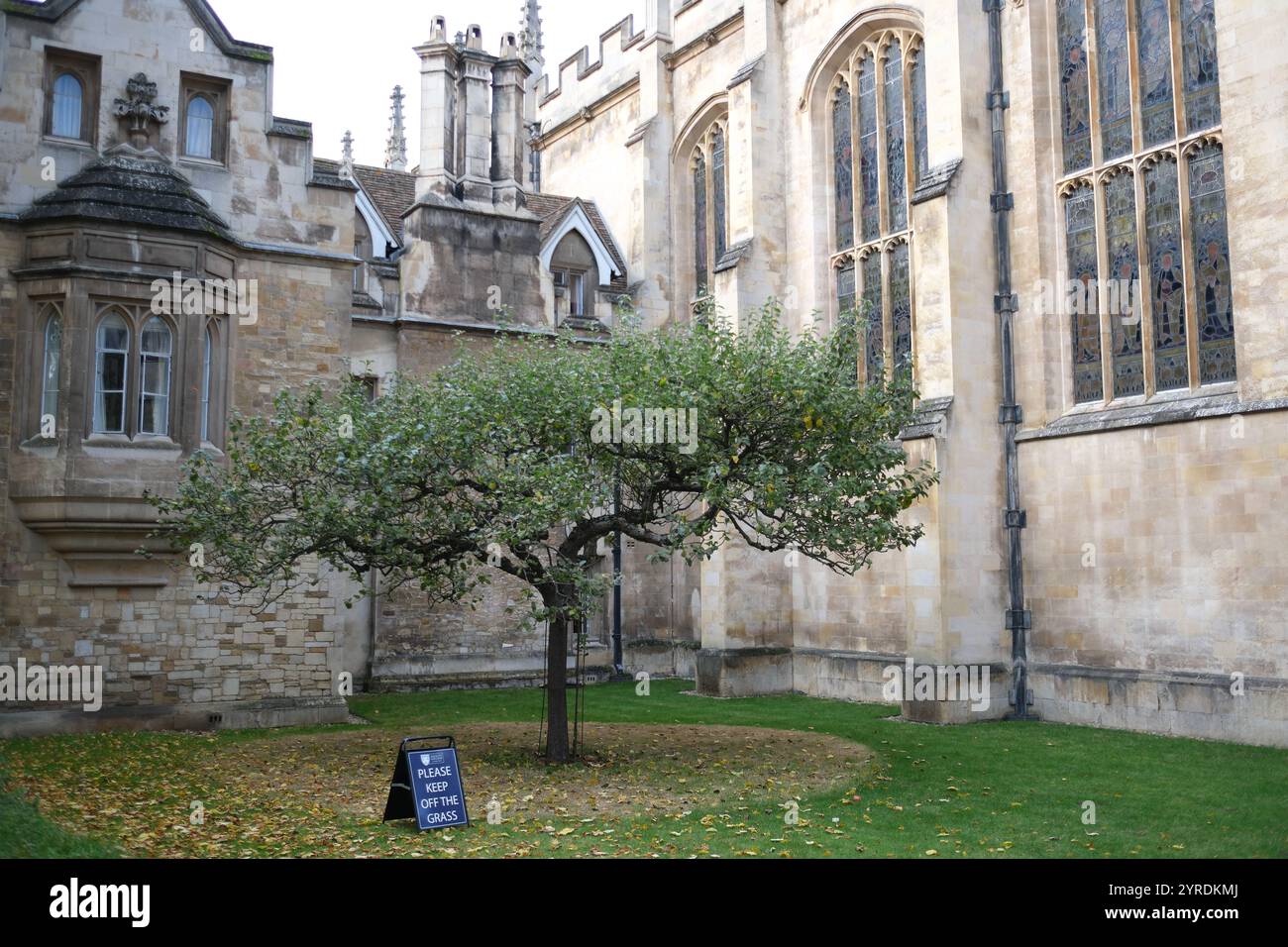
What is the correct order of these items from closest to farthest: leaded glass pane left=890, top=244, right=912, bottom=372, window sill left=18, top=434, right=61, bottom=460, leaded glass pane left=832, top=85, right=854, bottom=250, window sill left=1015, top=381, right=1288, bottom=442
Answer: window sill left=1015, top=381, right=1288, bottom=442 < window sill left=18, top=434, right=61, bottom=460 < leaded glass pane left=890, top=244, right=912, bottom=372 < leaded glass pane left=832, top=85, right=854, bottom=250

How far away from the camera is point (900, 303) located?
2192 cm

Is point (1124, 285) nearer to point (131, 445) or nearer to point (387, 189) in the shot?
point (131, 445)

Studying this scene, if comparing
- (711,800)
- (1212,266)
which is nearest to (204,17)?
(711,800)

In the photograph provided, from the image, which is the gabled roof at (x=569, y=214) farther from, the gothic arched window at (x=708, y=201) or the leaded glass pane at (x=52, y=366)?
the leaded glass pane at (x=52, y=366)

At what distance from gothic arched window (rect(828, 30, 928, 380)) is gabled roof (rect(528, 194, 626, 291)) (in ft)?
24.2

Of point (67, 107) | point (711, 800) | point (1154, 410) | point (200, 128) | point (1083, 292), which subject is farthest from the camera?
point (200, 128)

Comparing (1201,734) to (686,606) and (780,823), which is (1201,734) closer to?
(780,823)

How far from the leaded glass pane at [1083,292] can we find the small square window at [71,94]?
16244 mm

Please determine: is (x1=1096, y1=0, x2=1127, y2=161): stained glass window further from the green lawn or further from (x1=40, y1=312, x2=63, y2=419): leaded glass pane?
(x1=40, y1=312, x2=63, y2=419): leaded glass pane

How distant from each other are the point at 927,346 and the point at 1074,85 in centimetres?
507

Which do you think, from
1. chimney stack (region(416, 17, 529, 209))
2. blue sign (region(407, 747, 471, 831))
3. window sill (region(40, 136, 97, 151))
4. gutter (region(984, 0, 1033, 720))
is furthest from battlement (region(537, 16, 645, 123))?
blue sign (region(407, 747, 471, 831))

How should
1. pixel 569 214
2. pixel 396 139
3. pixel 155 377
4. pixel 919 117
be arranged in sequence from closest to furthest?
pixel 155 377
pixel 919 117
pixel 569 214
pixel 396 139

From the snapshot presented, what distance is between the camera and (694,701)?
70.0 ft

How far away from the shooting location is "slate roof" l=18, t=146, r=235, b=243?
54.7ft
